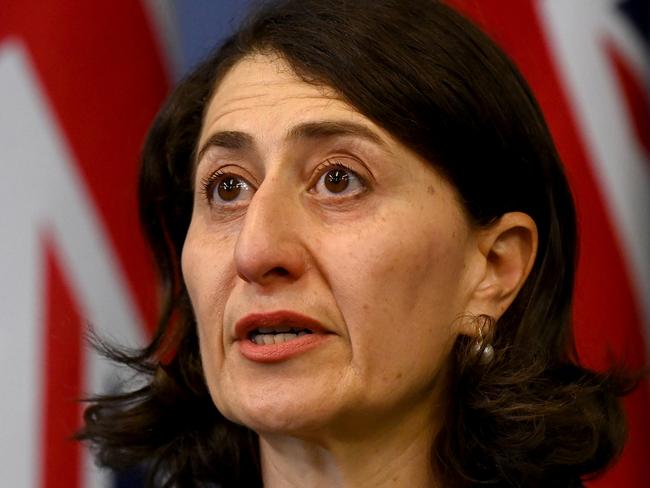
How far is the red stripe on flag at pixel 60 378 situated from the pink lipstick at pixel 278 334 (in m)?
0.60

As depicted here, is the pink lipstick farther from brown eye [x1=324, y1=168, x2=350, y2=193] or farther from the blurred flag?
the blurred flag

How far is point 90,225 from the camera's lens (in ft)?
5.72


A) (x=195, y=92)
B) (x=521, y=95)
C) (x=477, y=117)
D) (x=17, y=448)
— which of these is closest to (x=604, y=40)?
(x=521, y=95)

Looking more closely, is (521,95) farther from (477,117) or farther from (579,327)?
(579,327)

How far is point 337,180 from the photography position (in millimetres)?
1197

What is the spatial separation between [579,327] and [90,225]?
31.6 inches

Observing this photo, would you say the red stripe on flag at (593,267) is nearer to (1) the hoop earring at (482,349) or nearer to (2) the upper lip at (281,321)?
Result: (1) the hoop earring at (482,349)

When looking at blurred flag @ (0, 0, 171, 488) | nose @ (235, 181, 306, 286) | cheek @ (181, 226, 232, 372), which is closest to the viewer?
nose @ (235, 181, 306, 286)

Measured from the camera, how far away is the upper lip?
3.76ft

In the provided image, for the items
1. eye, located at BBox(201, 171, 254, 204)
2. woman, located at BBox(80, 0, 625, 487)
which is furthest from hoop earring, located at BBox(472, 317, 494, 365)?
eye, located at BBox(201, 171, 254, 204)

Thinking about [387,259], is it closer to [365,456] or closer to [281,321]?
[281,321]

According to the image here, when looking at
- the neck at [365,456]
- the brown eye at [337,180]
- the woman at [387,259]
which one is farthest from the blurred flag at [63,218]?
the brown eye at [337,180]

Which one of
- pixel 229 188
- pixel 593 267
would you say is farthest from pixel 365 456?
pixel 593 267

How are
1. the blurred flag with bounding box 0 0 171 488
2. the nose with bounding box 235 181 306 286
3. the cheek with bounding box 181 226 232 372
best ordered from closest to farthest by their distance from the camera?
the nose with bounding box 235 181 306 286, the cheek with bounding box 181 226 232 372, the blurred flag with bounding box 0 0 171 488
